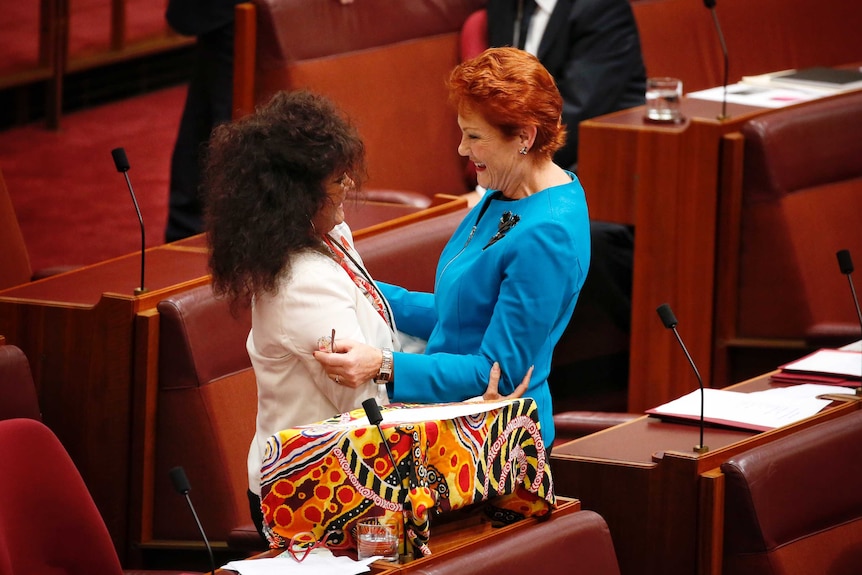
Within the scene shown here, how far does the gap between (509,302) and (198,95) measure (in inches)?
104

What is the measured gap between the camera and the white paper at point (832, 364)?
119 inches

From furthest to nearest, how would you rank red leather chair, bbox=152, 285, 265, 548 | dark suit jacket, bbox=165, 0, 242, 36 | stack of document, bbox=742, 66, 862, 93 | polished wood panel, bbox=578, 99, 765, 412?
dark suit jacket, bbox=165, 0, 242, 36
stack of document, bbox=742, 66, 862, 93
polished wood panel, bbox=578, 99, 765, 412
red leather chair, bbox=152, 285, 265, 548

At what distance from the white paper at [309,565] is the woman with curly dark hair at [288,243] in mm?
322

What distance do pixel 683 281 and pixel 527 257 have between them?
176 cm

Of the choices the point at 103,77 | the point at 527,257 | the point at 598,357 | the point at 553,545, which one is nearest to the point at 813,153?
the point at 598,357

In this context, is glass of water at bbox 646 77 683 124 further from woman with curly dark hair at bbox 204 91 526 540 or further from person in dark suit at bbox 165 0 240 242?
woman with curly dark hair at bbox 204 91 526 540

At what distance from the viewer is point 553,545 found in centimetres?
209

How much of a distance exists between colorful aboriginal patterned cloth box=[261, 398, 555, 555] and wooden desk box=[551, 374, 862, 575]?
0.59 meters

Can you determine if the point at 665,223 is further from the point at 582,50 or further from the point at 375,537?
the point at 375,537

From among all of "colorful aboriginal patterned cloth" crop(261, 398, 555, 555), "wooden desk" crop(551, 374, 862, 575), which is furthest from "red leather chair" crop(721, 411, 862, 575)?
"colorful aboriginal patterned cloth" crop(261, 398, 555, 555)

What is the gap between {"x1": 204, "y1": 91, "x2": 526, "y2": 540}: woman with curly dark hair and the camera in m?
2.17

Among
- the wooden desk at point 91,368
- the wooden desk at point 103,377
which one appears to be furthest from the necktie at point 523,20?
the wooden desk at point 91,368

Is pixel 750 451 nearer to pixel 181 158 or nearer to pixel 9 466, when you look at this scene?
pixel 9 466

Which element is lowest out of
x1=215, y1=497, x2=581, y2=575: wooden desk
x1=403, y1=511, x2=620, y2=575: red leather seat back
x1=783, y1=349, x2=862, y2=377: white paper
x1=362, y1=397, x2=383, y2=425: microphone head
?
x1=783, y1=349, x2=862, y2=377: white paper
